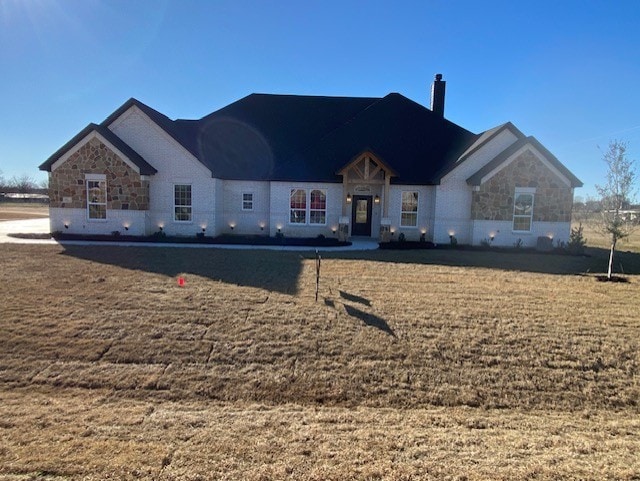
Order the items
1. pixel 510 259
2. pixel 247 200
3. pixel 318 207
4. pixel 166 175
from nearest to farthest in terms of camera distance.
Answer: pixel 510 259 < pixel 166 175 < pixel 318 207 < pixel 247 200

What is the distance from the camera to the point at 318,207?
1948 centimetres

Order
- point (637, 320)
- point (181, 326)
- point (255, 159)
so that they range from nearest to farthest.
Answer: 1. point (181, 326)
2. point (637, 320)
3. point (255, 159)

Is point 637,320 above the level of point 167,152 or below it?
below

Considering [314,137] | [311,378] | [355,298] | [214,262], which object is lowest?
[311,378]

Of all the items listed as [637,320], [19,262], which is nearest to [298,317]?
[637,320]

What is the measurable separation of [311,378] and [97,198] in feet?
55.3

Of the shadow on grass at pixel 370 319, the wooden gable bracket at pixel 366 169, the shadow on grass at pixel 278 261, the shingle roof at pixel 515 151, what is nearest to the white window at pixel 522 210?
the shingle roof at pixel 515 151

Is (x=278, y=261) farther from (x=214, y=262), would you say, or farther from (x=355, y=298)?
(x=355, y=298)

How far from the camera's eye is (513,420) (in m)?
4.79

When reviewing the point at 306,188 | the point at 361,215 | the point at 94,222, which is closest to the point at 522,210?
the point at 361,215

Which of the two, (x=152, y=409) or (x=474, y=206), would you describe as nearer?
(x=152, y=409)

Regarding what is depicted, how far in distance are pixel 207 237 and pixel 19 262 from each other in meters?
7.94

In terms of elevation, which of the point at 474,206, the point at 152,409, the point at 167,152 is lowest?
the point at 152,409

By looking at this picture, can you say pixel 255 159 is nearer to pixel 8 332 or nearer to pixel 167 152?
pixel 167 152
